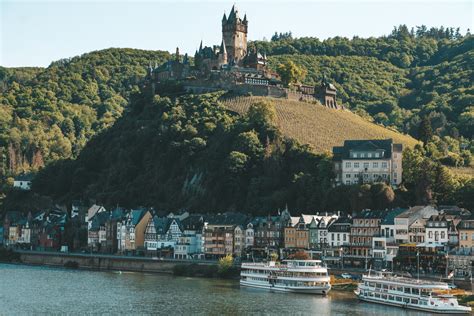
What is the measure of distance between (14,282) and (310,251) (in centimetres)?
2979

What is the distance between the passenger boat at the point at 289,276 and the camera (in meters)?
79.4

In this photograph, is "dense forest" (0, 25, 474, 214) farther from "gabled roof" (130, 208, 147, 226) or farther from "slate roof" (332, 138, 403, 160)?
"gabled roof" (130, 208, 147, 226)

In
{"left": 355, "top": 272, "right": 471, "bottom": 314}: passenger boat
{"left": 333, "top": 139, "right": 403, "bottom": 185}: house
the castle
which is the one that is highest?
the castle

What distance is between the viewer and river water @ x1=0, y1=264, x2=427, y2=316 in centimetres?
6675

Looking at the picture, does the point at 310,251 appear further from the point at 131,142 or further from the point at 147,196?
the point at 131,142

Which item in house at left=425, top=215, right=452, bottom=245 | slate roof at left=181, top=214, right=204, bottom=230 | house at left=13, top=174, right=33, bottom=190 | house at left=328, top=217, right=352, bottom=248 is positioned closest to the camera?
house at left=425, top=215, right=452, bottom=245

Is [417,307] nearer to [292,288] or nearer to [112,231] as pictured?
[292,288]

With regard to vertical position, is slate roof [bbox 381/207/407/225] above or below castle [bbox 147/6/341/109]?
below

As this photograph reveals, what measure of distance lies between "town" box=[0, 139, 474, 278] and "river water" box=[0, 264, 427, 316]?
36.5ft

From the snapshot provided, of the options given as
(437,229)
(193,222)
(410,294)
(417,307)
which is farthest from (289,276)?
(193,222)

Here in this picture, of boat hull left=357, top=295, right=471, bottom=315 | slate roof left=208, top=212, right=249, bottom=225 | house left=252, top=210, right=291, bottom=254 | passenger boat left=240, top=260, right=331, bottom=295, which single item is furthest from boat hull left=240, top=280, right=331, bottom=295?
slate roof left=208, top=212, right=249, bottom=225

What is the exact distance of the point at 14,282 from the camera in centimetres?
8712

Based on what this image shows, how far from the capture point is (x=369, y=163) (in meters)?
108

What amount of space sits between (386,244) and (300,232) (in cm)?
1111
